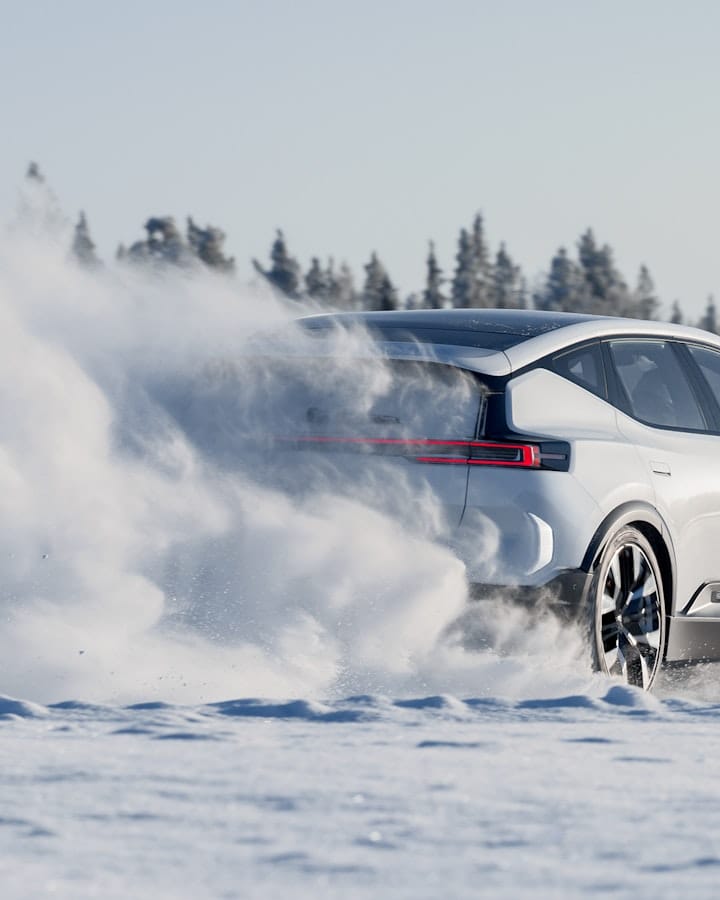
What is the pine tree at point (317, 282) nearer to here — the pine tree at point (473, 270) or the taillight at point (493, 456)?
the pine tree at point (473, 270)

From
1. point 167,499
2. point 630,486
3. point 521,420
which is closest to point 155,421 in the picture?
point 167,499

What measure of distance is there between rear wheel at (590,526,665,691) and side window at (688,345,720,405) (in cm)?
121

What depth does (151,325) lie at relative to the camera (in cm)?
728

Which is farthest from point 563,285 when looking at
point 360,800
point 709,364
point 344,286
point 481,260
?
point 360,800

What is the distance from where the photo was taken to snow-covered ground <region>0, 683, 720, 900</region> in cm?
344

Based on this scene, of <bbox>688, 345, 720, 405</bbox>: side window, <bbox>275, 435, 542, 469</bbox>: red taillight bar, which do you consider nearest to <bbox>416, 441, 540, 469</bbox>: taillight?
<bbox>275, 435, 542, 469</bbox>: red taillight bar

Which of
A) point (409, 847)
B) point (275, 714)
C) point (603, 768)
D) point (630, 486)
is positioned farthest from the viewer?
point (630, 486)

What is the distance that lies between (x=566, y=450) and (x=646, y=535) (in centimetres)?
77

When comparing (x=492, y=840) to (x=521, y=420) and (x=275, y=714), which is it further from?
(x=521, y=420)

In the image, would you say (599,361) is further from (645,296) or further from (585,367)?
(645,296)

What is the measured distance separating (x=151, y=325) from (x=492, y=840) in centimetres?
401

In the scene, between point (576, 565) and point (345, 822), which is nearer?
point (345, 822)

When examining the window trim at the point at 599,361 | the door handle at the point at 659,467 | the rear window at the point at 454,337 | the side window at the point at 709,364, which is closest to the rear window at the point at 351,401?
the rear window at the point at 454,337

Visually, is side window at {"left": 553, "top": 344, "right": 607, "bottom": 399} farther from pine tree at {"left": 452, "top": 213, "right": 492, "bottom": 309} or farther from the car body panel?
pine tree at {"left": 452, "top": 213, "right": 492, "bottom": 309}
